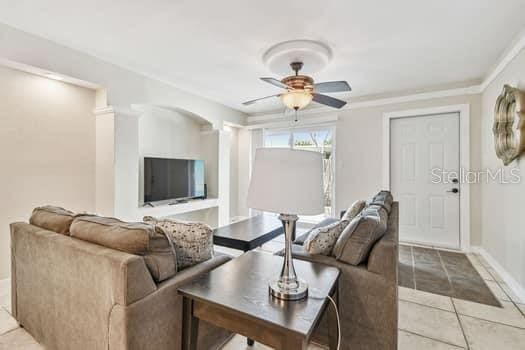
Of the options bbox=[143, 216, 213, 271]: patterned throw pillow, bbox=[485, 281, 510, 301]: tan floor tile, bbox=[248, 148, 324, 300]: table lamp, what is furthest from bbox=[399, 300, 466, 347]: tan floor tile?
bbox=[143, 216, 213, 271]: patterned throw pillow

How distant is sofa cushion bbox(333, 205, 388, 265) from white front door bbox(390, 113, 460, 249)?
2.88 meters

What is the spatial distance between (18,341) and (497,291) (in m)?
3.96

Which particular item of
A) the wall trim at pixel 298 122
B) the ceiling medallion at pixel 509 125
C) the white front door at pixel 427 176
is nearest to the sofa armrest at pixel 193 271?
the ceiling medallion at pixel 509 125

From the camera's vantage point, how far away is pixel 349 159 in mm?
4543

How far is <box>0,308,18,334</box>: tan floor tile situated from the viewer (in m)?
1.83

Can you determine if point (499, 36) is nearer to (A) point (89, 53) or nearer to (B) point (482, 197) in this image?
(B) point (482, 197)

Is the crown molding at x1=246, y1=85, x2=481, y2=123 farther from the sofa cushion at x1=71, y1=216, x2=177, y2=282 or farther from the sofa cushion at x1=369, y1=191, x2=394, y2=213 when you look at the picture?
the sofa cushion at x1=71, y1=216, x2=177, y2=282

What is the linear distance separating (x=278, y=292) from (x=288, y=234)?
0.27 m

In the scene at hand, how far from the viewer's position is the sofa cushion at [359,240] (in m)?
1.60

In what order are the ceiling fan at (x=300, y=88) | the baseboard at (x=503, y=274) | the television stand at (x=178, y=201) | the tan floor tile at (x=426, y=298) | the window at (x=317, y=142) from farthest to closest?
the window at (x=317, y=142) < the television stand at (x=178, y=201) < the ceiling fan at (x=300, y=88) < the baseboard at (x=503, y=274) < the tan floor tile at (x=426, y=298)

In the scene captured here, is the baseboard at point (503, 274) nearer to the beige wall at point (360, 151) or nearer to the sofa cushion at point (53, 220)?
the beige wall at point (360, 151)

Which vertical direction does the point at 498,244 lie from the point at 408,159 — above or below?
below

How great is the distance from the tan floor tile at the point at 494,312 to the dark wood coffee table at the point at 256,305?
144 cm

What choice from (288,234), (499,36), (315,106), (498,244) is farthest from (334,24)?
(498,244)
